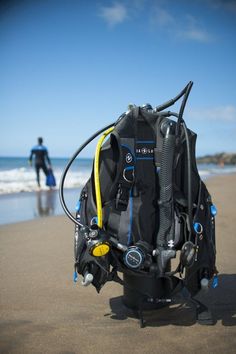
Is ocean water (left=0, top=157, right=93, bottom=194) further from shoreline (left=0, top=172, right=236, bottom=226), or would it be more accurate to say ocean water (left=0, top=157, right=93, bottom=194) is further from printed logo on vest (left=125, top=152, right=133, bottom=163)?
printed logo on vest (left=125, top=152, right=133, bottom=163)

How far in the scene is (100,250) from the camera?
2.21 metres

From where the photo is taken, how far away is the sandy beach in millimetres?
2242

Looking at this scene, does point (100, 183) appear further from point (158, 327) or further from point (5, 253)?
point (5, 253)

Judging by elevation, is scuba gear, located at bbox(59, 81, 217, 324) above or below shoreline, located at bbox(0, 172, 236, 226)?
above

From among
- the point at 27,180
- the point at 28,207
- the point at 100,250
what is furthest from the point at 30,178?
the point at 100,250

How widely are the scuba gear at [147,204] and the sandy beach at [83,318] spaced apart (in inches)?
12.8

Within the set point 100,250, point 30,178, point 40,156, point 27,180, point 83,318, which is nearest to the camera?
point 100,250

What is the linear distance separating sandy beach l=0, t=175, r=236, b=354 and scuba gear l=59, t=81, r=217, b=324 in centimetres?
32

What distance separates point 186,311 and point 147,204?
97 centimetres

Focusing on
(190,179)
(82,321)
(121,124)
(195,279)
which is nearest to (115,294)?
(82,321)

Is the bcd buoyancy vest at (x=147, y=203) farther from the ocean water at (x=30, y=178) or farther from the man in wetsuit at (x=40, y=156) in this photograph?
the man in wetsuit at (x=40, y=156)

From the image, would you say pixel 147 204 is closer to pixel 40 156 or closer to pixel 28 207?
pixel 28 207

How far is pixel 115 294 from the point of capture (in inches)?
122

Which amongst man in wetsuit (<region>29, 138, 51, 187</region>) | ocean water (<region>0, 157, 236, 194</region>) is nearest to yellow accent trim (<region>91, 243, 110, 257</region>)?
ocean water (<region>0, 157, 236, 194</region>)
